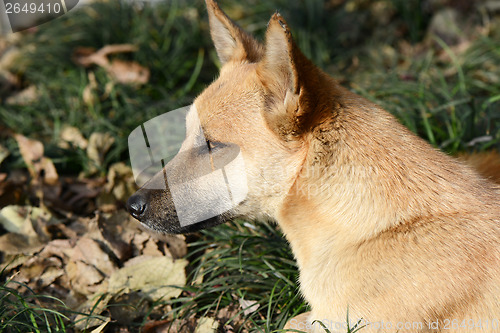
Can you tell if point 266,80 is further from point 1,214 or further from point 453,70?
point 453,70

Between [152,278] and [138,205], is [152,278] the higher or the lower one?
the lower one

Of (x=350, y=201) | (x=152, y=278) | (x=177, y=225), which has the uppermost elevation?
(x=350, y=201)

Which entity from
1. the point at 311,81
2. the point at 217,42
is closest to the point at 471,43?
the point at 217,42

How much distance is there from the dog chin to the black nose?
0.07 meters

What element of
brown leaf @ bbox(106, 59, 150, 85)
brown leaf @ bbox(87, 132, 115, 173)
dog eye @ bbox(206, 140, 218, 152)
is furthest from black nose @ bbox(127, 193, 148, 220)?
brown leaf @ bbox(106, 59, 150, 85)

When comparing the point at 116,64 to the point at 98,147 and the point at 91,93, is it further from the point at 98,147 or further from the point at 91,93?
the point at 98,147

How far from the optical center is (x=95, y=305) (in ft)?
9.34

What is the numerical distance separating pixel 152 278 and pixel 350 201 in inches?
62.6

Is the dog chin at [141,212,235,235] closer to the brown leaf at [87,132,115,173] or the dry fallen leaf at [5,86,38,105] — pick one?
the brown leaf at [87,132,115,173]

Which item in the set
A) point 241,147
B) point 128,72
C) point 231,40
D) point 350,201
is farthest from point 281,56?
point 128,72

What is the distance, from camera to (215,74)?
5207mm

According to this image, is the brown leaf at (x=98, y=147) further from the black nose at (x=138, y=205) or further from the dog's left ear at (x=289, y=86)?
the dog's left ear at (x=289, y=86)

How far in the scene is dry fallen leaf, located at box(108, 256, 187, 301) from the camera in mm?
3109

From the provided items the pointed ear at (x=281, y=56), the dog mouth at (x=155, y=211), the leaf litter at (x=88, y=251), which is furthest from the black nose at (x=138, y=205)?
the pointed ear at (x=281, y=56)
